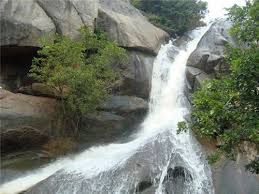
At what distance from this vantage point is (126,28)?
24062 millimetres

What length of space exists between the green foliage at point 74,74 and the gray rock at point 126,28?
4.74 metres

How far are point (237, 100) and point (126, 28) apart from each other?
1559cm

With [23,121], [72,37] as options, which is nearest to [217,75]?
[72,37]

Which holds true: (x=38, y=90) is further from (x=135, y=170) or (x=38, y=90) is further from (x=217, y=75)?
(x=217, y=75)

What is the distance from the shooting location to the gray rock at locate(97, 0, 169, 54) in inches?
925

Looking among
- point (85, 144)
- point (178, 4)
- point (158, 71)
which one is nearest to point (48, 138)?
point (85, 144)

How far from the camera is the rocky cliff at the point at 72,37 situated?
1862cm

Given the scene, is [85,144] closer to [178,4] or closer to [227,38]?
[227,38]

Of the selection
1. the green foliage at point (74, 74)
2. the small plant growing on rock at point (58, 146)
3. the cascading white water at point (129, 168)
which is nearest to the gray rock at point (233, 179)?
the cascading white water at point (129, 168)

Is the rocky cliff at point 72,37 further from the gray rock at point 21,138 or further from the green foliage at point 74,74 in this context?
the green foliage at point 74,74

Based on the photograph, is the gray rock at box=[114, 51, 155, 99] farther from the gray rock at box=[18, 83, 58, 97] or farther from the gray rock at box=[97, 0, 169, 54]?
the gray rock at box=[18, 83, 58, 97]

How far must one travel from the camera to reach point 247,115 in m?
8.95

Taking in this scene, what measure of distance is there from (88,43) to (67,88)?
322 centimetres

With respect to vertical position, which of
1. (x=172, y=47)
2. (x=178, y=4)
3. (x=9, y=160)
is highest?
(x=178, y=4)
